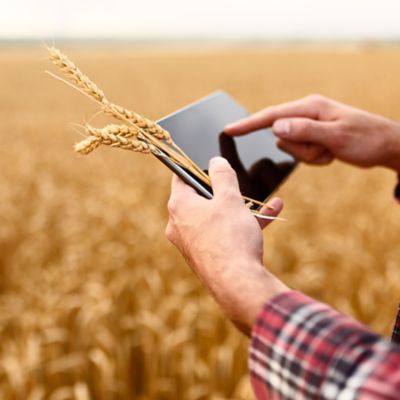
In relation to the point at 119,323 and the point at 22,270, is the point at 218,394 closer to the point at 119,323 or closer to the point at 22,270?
the point at 119,323

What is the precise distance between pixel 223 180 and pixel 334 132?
78 centimetres

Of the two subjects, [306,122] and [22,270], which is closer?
[306,122]

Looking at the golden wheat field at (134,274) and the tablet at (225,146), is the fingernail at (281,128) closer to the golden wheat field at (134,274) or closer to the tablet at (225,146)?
the tablet at (225,146)

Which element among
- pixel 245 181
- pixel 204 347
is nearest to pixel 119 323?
pixel 204 347

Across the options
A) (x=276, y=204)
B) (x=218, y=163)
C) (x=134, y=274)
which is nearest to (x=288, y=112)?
(x=276, y=204)

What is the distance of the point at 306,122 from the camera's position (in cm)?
155

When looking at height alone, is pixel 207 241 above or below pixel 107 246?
above

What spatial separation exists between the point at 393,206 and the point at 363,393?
11.8 feet

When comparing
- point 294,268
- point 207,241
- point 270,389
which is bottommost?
point 294,268

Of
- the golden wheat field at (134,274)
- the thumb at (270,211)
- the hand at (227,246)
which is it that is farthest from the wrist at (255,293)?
the golden wheat field at (134,274)

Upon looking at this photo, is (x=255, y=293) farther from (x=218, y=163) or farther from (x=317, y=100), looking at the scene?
(x=317, y=100)

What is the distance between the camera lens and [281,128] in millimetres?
1535

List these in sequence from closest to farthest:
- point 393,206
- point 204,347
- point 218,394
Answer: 1. point 218,394
2. point 204,347
3. point 393,206

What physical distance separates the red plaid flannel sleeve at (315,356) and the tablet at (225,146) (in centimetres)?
24
